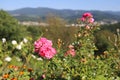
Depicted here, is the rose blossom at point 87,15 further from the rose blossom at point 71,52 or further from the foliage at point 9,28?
the foliage at point 9,28

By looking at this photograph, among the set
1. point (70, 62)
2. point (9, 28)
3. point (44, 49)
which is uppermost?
point (44, 49)

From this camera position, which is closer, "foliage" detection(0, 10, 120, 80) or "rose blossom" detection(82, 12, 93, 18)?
"foliage" detection(0, 10, 120, 80)

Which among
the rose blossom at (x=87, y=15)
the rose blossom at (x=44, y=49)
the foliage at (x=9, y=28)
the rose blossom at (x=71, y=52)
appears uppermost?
the rose blossom at (x=87, y=15)

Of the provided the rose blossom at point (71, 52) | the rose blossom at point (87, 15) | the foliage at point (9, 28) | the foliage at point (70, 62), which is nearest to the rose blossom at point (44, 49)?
the foliage at point (70, 62)

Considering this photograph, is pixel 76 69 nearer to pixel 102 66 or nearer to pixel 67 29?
pixel 102 66

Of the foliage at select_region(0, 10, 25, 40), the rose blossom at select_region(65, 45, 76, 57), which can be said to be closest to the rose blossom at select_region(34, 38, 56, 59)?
the rose blossom at select_region(65, 45, 76, 57)

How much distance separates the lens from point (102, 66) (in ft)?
17.7

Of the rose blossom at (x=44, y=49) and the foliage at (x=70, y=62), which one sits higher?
the rose blossom at (x=44, y=49)

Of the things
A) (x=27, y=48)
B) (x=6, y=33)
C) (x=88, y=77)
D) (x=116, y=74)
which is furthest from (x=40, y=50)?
(x=6, y=33)

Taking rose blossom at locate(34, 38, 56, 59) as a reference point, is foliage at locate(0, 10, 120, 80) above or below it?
below

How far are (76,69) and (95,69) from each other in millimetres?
283

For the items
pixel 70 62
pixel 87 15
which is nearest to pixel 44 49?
pixel 70 62

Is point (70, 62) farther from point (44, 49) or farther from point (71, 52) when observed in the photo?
point (44, 49)

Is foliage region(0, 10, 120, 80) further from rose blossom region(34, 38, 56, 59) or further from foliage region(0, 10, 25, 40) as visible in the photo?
foliage region(0, 10, 25, 40)
